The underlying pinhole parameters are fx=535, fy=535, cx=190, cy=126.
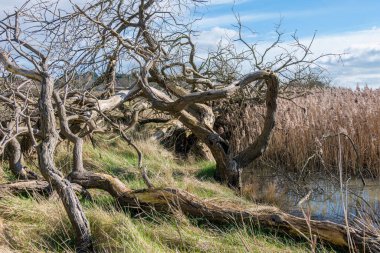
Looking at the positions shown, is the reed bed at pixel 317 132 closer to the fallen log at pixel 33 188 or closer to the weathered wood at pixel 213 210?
the weathered wood at pixel 213 210

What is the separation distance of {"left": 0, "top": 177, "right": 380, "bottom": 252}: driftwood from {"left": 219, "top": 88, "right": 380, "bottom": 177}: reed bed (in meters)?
3.06

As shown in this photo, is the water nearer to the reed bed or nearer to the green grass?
the reed bed

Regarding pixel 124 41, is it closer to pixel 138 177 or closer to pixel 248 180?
pixel 138 177

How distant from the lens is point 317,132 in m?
8.34

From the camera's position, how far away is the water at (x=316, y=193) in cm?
635

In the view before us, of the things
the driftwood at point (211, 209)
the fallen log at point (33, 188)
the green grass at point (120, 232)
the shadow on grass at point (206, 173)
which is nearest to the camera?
the green grass at point (120, 232)

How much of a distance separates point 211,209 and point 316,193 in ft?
9.26

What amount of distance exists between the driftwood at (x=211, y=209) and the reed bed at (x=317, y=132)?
10.0 ft

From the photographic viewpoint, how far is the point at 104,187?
547 cm

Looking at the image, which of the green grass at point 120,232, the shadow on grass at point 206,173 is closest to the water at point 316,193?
the shadow on grass at point 206,173

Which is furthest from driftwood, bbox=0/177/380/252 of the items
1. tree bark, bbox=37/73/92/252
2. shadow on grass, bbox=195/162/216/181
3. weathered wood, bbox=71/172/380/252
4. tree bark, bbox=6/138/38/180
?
shadow on grass, bbox=195/162/216/181

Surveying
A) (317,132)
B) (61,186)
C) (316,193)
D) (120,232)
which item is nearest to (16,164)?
(61,186)

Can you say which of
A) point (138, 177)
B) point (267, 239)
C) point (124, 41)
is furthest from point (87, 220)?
point (124, 41)

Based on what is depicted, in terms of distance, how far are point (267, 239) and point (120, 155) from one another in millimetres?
4433
